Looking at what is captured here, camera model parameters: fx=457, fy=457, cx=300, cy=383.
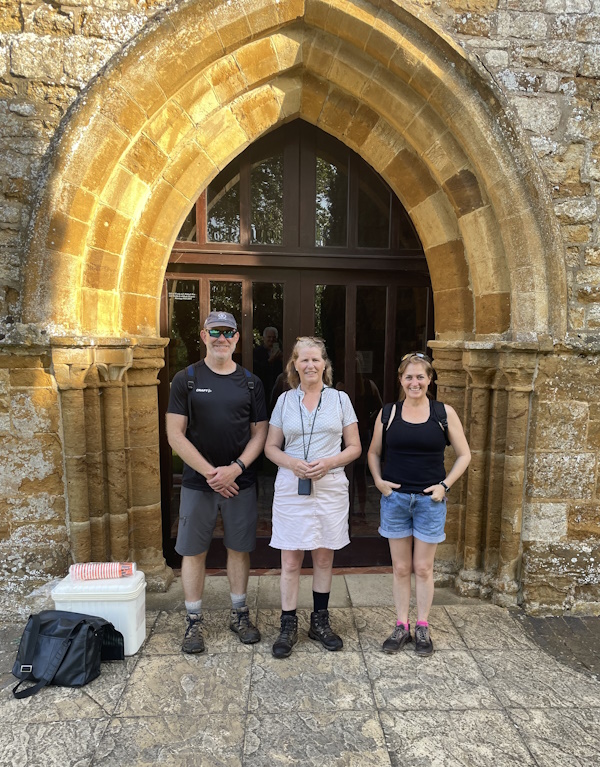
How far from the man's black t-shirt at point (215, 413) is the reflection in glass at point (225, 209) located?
1409mm

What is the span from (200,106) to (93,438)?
7.09 ft

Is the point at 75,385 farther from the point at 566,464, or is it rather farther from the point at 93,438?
the point at 566,464

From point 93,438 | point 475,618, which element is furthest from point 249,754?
point 93,438

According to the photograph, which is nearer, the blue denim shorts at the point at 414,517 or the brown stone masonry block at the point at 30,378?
the blue denim shorts at the point at 414,517

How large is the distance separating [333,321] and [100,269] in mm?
1716

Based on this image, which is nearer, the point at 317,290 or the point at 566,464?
the point at 566,464

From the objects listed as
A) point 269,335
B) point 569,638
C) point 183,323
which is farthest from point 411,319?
point 569,638

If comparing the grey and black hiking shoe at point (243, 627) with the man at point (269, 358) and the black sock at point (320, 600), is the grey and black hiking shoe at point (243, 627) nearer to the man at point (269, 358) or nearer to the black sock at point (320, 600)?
the black sock at point (320, 600)

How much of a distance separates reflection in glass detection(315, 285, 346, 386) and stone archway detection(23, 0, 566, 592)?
749 mm

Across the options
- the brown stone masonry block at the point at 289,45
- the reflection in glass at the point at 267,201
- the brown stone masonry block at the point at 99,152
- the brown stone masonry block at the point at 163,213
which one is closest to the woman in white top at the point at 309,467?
the brown stone masonry block at the point at 163,213

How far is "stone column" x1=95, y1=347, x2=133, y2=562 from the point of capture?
2.78 metres

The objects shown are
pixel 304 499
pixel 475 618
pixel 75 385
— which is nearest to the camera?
pixel 304 499

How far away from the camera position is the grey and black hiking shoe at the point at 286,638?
246 centimetres

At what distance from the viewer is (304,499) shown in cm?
243
